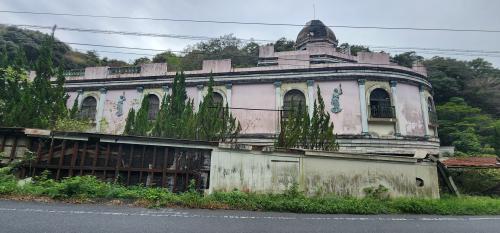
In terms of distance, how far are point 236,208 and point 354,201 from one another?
12.6 ft

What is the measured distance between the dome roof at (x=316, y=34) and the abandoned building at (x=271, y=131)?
12cm

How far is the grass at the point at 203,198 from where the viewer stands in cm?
859

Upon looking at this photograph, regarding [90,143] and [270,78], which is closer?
[90,143]

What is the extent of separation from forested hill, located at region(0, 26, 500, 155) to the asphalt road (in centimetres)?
1363

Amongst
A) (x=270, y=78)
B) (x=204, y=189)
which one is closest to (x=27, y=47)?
(x=270, y=78)

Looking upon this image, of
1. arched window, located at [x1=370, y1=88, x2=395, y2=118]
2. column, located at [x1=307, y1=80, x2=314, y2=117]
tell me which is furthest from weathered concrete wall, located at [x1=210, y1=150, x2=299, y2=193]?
arched window, located at [x1=370, y1=88, x2=395, y2=118]

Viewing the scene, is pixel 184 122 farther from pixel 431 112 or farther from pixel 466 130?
pixel 466 130

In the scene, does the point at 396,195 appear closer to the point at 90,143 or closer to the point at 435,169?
the point at 435,169

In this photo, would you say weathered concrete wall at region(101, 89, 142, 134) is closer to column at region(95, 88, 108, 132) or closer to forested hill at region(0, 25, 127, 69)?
column at region(95, 88, 108, 132)

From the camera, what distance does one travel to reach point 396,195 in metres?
11.7

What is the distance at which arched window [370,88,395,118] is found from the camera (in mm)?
17062

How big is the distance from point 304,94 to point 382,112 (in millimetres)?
4267

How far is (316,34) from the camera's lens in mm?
25906

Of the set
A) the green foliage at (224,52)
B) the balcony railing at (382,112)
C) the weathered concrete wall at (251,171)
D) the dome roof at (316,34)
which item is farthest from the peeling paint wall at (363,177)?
the green foliage at (224,52)
